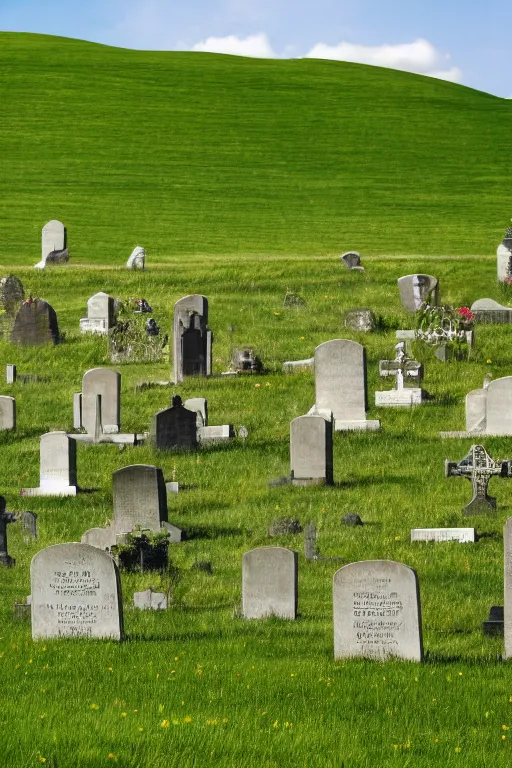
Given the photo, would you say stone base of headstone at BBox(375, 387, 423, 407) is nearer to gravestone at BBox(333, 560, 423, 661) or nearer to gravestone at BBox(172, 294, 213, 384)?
gravestone at BBox(172, 294, 213, 384)

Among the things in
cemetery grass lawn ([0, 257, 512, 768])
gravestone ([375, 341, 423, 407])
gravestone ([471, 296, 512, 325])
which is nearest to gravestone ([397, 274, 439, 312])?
cemetery grass lawn ([0, 257, 512, 768])

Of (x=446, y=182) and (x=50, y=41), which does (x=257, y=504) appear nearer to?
(x=446, y=182)

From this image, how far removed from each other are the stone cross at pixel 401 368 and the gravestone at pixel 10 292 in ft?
36.6

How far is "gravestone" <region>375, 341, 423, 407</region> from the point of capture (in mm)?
24422

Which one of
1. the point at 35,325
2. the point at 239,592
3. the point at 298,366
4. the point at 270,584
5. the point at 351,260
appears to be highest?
the point at 351,260

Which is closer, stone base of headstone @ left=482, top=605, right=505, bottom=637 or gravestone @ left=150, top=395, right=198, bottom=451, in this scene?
Answer: stone base of headstone @ left=482, top=605, right=505, bottom=637

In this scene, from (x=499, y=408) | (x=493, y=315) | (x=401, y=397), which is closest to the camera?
(x=499, y=408)

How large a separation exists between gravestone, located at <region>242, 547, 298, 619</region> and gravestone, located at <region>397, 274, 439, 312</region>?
20.2 m

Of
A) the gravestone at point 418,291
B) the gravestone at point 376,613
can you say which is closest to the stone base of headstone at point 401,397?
the gravestone at point 418,291

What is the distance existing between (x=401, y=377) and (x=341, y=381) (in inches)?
72.0

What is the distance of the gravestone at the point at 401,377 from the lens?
24.4 metres

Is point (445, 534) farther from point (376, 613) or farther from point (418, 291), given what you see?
point (418, 291)

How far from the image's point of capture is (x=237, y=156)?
61.8m

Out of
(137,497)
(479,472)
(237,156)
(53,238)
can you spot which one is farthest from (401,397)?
(237,156)
